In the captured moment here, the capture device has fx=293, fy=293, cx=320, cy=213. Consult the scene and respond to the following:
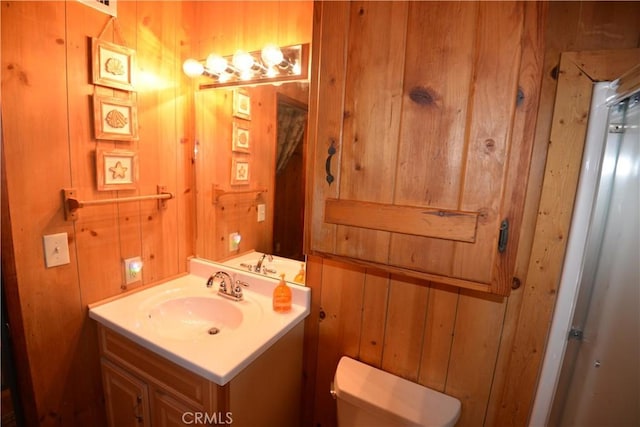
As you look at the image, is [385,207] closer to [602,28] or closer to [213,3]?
[602,28]

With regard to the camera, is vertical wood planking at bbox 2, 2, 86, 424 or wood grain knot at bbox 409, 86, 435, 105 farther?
vertical wood planking at bbox 2, 2, 86, 424

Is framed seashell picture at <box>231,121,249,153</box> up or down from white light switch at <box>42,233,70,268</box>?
up

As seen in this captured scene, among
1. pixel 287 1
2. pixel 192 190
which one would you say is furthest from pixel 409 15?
pixel 192 190

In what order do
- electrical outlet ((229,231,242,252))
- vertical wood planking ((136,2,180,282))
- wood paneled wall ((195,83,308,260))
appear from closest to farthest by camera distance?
1. vertical wood planking ((136,2,180,282))
2. wood paneled wall ((195,83,308,260))
3. electrical outlet ((229,231,242,252))

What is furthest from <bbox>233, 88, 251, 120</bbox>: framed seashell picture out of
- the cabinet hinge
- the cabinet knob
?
the cabinet hinge

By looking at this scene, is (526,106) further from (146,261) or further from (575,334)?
(146,261)

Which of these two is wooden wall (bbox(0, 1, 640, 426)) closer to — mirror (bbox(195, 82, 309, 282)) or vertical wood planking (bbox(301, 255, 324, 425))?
vertical wood planking (bbox(301, 255, 324, 425))

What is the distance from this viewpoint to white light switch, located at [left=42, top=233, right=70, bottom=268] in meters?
1.04

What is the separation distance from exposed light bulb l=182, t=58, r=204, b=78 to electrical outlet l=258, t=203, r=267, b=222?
26.6 inches

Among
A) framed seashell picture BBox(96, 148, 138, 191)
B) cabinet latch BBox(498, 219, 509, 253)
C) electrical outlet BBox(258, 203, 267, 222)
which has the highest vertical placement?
framed seashell picture BBox(96, 148, 138, 191)

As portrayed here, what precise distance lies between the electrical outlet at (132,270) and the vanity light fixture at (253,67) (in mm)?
883

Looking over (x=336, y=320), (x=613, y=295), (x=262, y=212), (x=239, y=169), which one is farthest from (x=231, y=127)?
(x=613, y=295)

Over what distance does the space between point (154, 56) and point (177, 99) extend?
0.19 metres

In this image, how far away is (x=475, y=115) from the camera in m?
0.74
